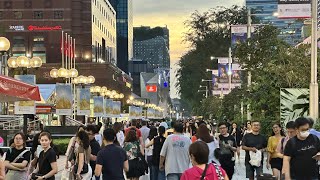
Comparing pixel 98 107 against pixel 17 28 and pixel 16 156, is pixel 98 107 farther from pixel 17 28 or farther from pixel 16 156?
pixel 17 28

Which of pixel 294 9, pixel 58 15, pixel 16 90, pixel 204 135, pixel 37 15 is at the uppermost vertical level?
pixel 37 15

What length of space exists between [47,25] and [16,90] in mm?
93279

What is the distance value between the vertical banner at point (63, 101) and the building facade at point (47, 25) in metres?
77.0

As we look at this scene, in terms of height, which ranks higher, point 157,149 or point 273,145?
point 273,145

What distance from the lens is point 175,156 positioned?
36.3ft

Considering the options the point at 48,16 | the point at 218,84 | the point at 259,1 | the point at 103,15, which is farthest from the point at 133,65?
the point at 218,84

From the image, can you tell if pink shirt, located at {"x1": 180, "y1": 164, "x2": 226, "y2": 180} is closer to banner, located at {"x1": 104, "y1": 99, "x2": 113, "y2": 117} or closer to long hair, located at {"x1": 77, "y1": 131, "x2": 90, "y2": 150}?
long hair, located at {"x1": 77, "y1": 131, "x2": 90, "y2": 150}

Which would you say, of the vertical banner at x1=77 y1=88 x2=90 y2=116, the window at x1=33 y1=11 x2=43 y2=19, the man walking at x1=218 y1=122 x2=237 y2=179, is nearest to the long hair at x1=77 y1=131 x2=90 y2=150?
the man walking at x1=218 y1=122 x2=237 y2=179

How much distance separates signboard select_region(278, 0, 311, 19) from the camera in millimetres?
19094

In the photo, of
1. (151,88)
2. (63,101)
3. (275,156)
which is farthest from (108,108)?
(151,88)

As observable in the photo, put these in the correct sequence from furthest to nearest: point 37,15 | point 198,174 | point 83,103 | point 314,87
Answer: point 37,15 < point 83,103 < point 314,87 < point 198,174

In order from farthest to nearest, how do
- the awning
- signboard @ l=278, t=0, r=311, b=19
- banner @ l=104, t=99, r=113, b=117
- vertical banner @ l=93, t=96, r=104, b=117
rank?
banner @ l=104, t=99, r=113, b=117
vertical banner @ l=93, t=96, r=104, b=117
signboard @ l=278, t=0, r=311, b=19
the awning

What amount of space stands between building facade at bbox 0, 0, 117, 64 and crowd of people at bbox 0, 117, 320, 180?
304ft

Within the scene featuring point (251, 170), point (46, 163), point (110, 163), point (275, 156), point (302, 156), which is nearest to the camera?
point (302, 156)
